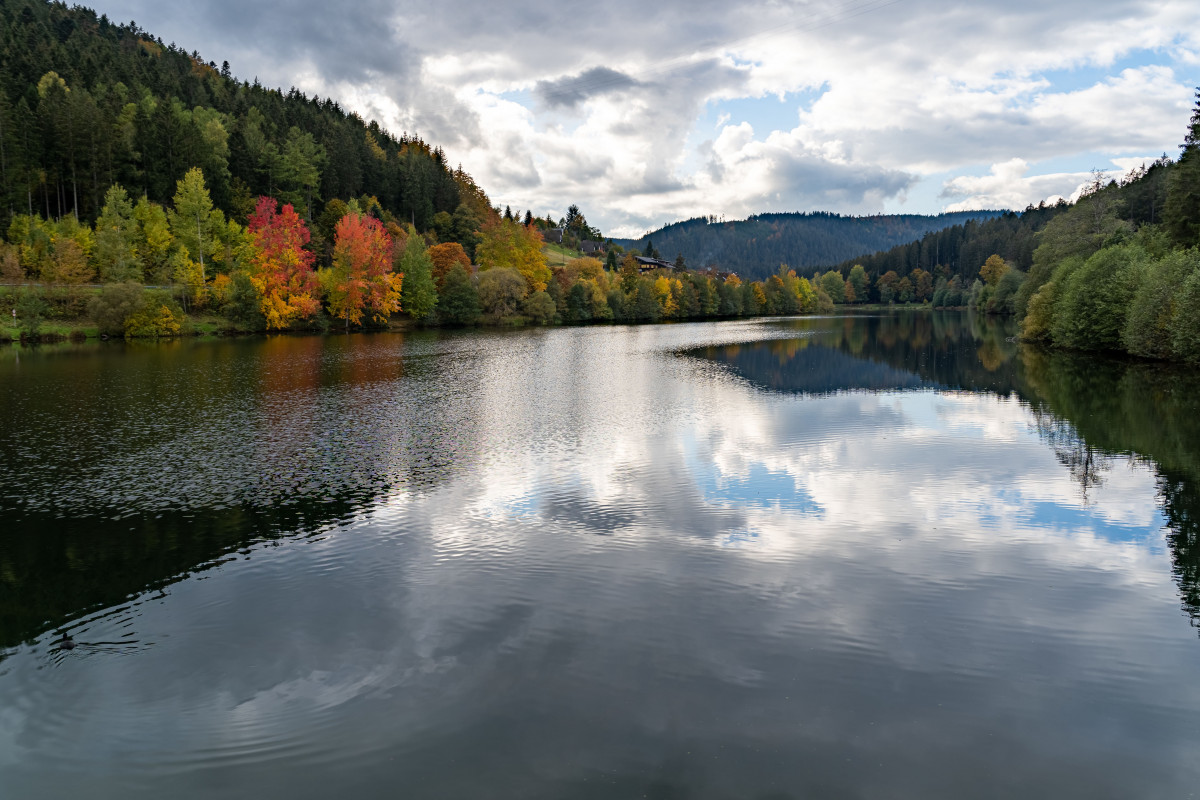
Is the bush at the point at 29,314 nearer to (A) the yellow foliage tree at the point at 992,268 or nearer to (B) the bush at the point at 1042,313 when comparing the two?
(B) the bush at the point at 1042,313

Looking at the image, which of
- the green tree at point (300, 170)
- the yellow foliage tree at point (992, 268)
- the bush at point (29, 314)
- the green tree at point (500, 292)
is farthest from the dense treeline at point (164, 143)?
the yellow foliage tree at point (992, 268)

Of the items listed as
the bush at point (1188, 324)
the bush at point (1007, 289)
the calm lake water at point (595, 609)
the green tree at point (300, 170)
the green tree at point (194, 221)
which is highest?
the green tree at point (300, 170)

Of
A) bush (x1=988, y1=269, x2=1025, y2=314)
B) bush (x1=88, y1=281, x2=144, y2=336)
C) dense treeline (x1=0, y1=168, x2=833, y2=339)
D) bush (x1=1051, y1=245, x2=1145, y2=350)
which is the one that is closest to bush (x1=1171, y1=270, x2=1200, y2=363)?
bush (x1=1051, y1=245, x2=1145, y2=350)

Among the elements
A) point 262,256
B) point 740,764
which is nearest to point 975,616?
point 740,764

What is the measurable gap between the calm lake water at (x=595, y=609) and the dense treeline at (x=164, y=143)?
80.3 metres

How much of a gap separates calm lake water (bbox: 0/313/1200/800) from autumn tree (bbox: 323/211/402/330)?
195 feet

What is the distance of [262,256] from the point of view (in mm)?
80750

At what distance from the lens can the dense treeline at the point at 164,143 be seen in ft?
286

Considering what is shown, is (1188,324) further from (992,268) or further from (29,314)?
(992,268)

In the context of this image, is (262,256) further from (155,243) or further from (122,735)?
(122,735)

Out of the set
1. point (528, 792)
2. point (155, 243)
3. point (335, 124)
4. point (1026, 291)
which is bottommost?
point (528, 792)

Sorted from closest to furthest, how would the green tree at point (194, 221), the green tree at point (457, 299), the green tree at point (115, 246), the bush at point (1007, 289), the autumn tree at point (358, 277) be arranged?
the green tree at point (115, 246)
the green tree at point (194, 221)
the autumn tree at point (358, 277)
the green tree at point (457, 299)
the bush at point (1007, 289)

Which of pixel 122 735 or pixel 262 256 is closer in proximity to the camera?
pixel 122 735

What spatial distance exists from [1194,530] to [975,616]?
8894mm
